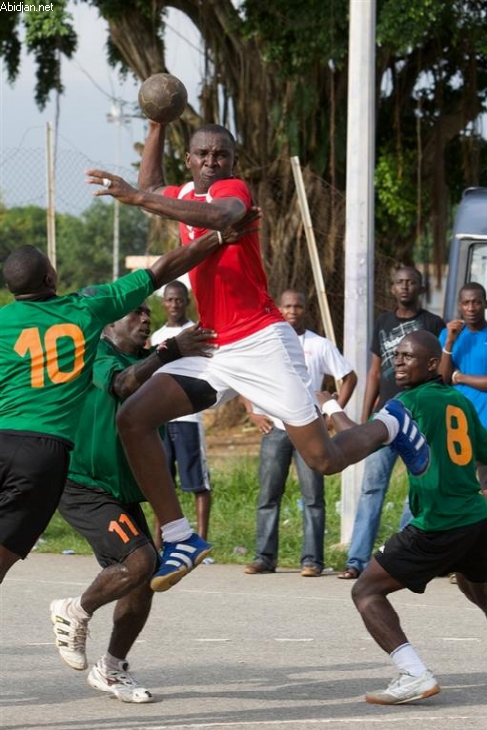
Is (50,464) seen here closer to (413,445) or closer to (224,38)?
(413,445)

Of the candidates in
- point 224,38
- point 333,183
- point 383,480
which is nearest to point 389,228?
point 333,183

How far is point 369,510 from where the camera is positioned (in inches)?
415

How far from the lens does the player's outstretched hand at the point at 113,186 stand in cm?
624

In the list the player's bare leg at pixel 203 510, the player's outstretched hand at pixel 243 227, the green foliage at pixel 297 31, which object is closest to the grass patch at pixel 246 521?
the player's bare leg at pixel 203 510

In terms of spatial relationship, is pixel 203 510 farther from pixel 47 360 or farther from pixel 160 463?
pixel 47 360

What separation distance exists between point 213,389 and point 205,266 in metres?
0.58

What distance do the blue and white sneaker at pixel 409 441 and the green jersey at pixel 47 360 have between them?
1.38 metres

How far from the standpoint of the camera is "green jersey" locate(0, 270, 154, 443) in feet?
20.1

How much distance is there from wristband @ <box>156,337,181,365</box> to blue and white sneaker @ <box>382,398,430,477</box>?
1.05 metres

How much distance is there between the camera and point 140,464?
667 centimetres

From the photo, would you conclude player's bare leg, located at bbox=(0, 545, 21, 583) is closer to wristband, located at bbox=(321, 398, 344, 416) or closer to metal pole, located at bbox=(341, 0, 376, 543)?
wristband, located at bbox=(321, 398, 344, 416)

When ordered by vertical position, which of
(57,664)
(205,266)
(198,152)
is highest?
(198,152)

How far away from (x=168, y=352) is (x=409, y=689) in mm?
1911

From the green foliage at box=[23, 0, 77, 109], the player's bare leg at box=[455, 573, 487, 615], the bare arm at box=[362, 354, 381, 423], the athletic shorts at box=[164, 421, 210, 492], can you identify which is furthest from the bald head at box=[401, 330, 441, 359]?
the green foliage at box=[23, 0, 77, 109]
